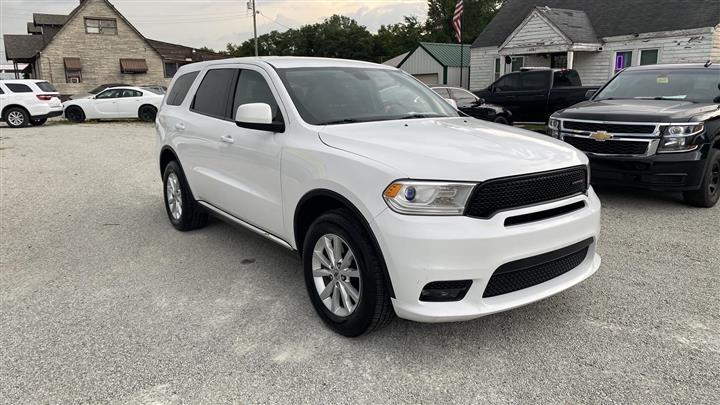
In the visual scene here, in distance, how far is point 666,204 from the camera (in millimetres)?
6582

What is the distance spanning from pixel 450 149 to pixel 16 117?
21544mm

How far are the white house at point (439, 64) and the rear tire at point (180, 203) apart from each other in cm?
2849

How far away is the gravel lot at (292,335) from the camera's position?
2766mm

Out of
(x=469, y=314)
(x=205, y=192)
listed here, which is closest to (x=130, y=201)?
(x=205, y=192)

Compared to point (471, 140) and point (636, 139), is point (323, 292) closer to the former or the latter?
point (471, 140)

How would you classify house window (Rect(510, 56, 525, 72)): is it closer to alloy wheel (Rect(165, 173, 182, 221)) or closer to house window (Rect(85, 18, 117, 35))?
alloy wheel (Rect(165, 173, 182, 221))

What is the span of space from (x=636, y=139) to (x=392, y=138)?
4.14m

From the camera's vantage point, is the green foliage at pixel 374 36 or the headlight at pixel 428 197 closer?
the headlight at pixel 428 197

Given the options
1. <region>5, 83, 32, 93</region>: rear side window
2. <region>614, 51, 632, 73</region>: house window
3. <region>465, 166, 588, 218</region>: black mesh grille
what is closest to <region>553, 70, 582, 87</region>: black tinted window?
<region>614, 51, 632, 73</region>: house window

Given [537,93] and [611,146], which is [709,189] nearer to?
[611,146]

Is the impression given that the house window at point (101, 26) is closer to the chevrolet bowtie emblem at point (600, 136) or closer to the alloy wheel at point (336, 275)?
the chevrolet bowtie emblem at point (600, 136)

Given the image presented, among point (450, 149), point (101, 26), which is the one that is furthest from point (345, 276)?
point (101, 26)

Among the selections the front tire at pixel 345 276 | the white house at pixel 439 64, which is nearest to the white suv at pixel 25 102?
the front tire at pixel 345 276

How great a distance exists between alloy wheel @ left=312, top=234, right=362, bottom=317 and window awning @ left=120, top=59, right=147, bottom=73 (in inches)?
1632
